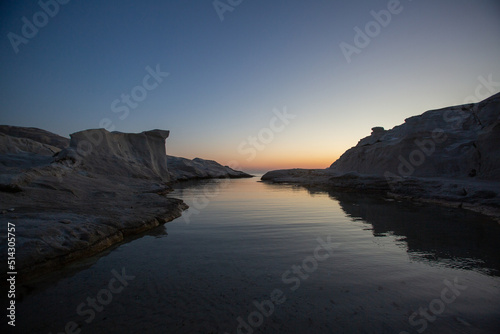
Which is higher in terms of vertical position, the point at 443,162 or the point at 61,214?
the point at 443,162

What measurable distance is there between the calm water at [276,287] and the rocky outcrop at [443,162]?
6720 mm

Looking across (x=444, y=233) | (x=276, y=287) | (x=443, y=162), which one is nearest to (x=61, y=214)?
(x=276, y=287)

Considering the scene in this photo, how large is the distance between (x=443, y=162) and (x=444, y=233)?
49.7 feet

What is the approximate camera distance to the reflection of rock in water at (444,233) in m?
4.88

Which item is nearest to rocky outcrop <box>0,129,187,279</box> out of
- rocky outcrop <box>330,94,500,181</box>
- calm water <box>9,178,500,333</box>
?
calm water <box>9,178,500,333</box>

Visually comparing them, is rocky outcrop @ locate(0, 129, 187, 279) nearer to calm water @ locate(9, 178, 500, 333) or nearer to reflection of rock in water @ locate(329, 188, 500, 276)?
calm water @ locate(9, 178, 500, 333)

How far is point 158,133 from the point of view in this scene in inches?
1233

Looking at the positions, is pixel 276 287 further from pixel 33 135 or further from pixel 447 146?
pixel 33 135

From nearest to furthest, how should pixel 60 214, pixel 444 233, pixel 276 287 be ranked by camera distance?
1. pixel 276 287
2. pixel 60 214
3. pixel 444 233

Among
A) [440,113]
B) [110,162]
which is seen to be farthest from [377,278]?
[440,113]

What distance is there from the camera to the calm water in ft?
8.78

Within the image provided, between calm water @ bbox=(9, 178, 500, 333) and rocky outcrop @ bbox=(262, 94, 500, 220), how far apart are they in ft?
22.0

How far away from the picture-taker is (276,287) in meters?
3.52

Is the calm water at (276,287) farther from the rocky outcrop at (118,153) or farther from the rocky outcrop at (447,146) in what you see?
the rocky outcrop at (118,153)
